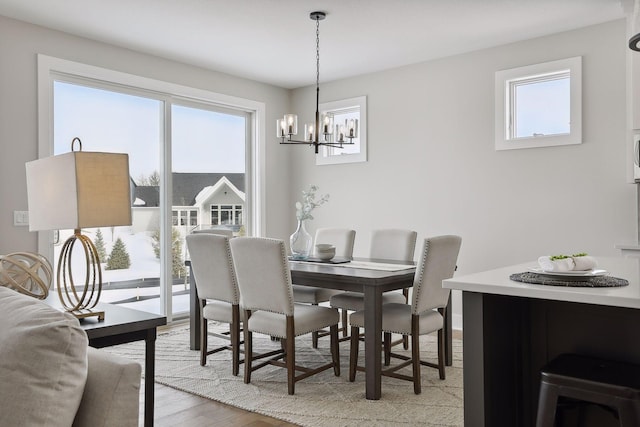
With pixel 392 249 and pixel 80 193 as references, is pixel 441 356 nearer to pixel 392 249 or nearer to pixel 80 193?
pixel 392 249

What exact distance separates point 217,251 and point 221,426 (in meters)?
1.20

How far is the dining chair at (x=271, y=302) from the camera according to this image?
126 inches

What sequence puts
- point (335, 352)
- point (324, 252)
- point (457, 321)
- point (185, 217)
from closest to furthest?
point (335, 352) < point (324, 252) < point (457, 321) < point (185, 217)

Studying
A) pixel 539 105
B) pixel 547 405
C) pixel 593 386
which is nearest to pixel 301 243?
pixel 539 105

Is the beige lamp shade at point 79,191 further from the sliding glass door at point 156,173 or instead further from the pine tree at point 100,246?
the pine tree at point 100,246

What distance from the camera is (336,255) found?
475cm

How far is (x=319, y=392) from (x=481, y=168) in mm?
2675

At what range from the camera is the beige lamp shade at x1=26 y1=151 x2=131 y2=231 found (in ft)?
5.98

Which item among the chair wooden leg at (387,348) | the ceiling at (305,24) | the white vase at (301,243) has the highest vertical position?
the ceiling at (305,24)

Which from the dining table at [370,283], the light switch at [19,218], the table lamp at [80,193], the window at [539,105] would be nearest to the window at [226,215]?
the light switch at [19,218]

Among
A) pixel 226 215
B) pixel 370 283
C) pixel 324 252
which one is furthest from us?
pixel 226 215

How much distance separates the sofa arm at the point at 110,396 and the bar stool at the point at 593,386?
1344 mm

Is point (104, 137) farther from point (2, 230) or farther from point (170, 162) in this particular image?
point (2, 230)

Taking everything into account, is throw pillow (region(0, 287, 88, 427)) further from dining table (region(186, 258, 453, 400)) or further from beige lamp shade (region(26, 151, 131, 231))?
dining table (region(186, 258, 453, 400))
